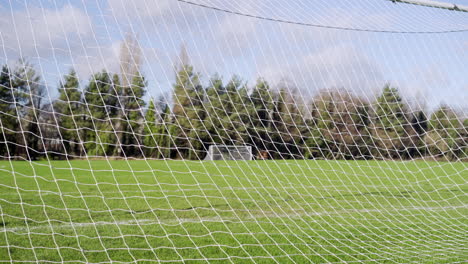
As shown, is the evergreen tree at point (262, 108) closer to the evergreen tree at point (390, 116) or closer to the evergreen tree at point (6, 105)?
the evergreen tree at point (390, 116)

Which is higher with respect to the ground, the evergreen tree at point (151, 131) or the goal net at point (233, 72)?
the goal net at point (233, 72)

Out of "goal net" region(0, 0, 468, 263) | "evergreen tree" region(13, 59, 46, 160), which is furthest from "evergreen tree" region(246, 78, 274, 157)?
"evergreen tree" region(13, 59, 46, 160)

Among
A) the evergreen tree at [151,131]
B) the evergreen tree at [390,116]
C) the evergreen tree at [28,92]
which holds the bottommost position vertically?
the evergreen tree at [151,131]

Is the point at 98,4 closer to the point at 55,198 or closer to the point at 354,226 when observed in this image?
the point at 354,226

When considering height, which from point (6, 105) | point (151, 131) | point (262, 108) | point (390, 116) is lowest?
point (151, 131)

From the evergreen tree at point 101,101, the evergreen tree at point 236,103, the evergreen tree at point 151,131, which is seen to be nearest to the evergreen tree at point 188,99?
the evergreen tree at point 236,103

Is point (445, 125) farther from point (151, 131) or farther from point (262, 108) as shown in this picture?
point (151, 131)

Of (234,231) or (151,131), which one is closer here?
(234,231)

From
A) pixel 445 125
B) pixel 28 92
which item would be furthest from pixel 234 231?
pixel 28 92

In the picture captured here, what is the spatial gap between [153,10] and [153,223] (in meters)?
2.38

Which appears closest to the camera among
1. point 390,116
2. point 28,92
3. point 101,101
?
point 101,101

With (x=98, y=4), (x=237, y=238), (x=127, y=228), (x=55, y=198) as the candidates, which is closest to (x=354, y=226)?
(x=237, y=238)

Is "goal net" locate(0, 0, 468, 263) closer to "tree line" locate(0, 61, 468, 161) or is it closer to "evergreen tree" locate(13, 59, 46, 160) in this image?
"evergreen tree" locate(13, 59, 46, 160)

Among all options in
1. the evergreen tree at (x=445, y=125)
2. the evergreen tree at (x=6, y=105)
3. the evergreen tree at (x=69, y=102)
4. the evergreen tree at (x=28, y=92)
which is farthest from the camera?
the evergreen tree at (x=445, y=125)
